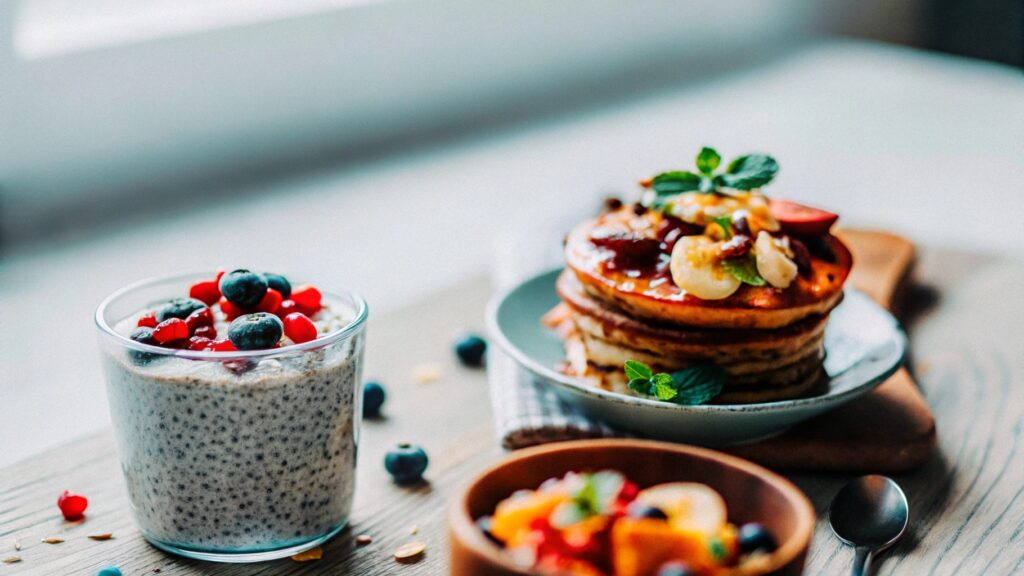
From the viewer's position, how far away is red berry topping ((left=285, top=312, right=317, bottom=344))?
1.43 metres

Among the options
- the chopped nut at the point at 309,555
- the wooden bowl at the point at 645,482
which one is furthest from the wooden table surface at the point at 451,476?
the wooden bowl at the point at 645,482

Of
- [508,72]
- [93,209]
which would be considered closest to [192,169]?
[93,209]

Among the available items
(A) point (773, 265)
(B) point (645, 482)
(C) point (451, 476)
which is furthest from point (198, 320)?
(A) point (773, 265)

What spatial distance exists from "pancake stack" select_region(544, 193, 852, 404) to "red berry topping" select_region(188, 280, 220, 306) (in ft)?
1.83

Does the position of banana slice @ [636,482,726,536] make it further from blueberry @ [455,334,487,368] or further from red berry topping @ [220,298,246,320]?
blueberry @ [455,334,487,368]

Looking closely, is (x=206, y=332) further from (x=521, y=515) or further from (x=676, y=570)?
(x=676, y=570)

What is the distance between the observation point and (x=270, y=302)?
1.47 meters

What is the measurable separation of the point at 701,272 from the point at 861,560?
0.46m

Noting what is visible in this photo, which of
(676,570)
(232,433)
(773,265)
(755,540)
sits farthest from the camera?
(773,265)

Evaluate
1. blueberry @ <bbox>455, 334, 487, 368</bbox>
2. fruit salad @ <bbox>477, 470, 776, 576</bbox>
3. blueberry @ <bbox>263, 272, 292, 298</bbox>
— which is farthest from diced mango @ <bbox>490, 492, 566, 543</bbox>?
blueberry @ <bbox>455, 334, 487, 368</bbox>

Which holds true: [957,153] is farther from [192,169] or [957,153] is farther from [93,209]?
[93,209]

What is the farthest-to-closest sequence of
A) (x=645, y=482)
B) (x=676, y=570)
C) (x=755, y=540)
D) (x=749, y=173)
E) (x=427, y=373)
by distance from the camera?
(x=427, y=373) → (x=749, y=173) → (x=645, y=482) → (x=755, y=540) → (x=676, y=570)

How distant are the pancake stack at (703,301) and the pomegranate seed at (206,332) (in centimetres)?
Answer: 58

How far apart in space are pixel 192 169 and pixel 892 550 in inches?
115
